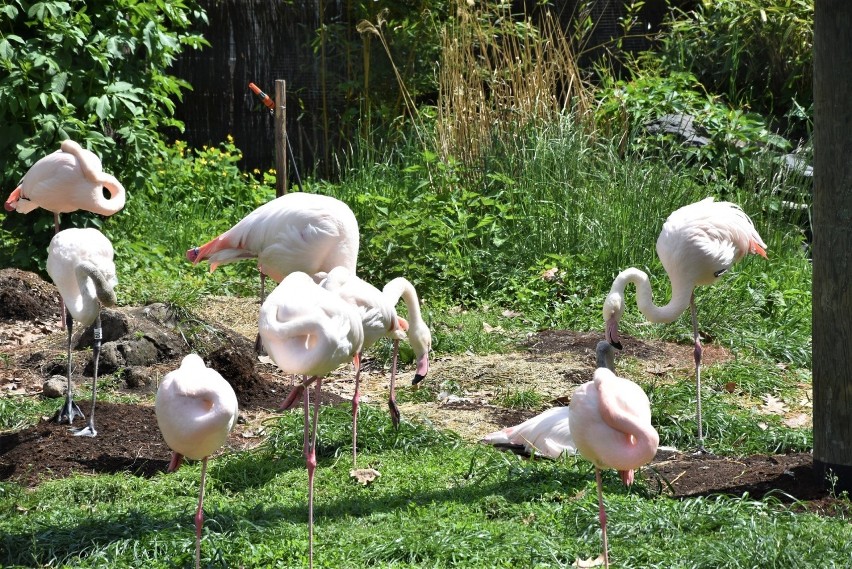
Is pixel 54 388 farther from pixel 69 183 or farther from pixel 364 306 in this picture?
pixel 364 306

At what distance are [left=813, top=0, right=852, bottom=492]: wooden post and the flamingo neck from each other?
155cm

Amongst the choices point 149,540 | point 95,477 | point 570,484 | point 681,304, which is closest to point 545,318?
point 681,304

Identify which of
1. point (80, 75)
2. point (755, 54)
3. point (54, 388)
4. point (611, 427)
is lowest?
point (54, 388)

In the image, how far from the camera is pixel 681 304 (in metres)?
6.25

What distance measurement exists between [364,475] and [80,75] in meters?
5.35

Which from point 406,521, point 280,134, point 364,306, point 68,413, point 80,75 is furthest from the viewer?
point 80,75

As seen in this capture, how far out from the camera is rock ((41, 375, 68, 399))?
631 centimetres

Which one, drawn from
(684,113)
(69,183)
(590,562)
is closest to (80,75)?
(69,183)

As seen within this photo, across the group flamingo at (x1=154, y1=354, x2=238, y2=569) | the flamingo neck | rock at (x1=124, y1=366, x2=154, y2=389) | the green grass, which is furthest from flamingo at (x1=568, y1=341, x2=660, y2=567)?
rock at (x1=124, y1=366, x2=154, y2=389)

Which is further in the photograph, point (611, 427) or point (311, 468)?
point (311, 468)

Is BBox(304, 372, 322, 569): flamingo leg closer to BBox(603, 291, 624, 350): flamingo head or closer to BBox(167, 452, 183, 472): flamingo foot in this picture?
BBox(167, 452, 183, 472): flamingo foot

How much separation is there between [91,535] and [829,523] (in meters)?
2.89

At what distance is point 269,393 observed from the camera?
6.44 meters

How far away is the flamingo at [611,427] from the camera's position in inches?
148
